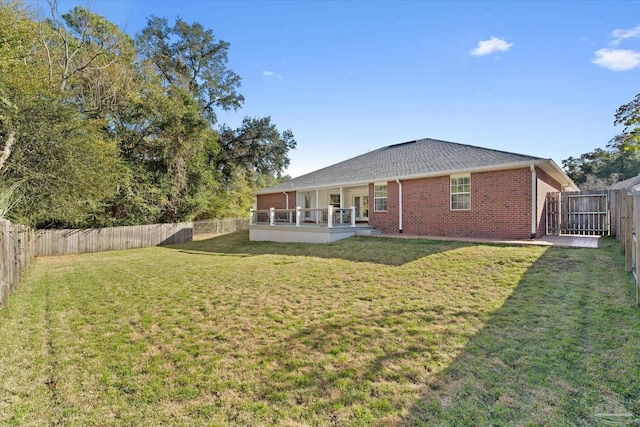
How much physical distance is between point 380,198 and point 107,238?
49.6ft

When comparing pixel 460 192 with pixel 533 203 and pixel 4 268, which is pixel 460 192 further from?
pixel 4 268

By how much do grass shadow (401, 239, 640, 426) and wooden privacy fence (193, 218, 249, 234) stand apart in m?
22.5

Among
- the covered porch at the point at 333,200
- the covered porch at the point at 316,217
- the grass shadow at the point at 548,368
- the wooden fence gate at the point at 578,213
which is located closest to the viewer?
the grass shadow at the point at 548,368

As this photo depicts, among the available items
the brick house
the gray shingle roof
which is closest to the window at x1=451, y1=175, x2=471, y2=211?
the brick house

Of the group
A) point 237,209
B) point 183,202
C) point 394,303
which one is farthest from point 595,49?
point 237,209

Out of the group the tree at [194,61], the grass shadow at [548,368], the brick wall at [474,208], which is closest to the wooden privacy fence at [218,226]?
the tree at [194,61]

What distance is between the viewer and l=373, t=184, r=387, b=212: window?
14.4 metres

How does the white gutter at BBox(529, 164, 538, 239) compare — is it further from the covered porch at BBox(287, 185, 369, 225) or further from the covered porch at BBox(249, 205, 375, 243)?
the covered porch at BBox(287, 185, 369, 225)

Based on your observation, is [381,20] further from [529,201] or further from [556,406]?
[556,406]

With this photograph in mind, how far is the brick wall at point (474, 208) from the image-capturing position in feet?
35.1

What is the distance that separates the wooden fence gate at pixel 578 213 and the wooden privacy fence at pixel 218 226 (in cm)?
2158

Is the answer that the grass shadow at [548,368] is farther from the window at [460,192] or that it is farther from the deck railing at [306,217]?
the deck railing at [306,217]

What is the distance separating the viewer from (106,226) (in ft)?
59.9

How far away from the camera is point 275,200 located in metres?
20.5
